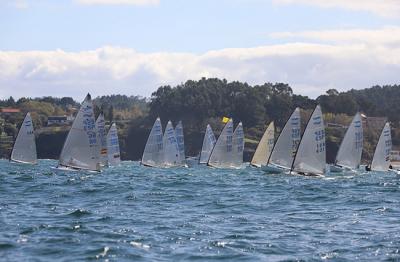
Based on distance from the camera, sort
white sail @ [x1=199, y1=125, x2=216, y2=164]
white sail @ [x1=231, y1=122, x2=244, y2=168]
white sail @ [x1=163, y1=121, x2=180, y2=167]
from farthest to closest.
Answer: white sail @ [x1=199, y1=125, x2=216, y2=164] → white sail @ [x1=231, y1=122, x2=244, y2=168] → white sail @ [x1=163, y1=121, x2=180, y2=167]

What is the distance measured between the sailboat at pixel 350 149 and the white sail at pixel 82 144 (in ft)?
93.3

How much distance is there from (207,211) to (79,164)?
1210 inches

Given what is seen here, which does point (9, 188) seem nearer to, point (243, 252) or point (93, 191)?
point (93, 191)

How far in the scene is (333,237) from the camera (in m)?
31.2

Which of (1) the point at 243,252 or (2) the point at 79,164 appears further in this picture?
(2) the point at 79,164

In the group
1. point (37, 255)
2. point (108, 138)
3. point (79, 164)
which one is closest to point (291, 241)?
point (37, 255)

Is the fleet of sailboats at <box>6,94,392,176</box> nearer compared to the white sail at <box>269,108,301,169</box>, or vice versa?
the fleet of sailboats at <box>6,94,392,176</box>

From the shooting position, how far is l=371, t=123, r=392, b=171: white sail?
95.9m

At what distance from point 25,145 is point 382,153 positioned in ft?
118

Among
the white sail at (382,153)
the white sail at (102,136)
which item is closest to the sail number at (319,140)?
the white sail at (382,153)

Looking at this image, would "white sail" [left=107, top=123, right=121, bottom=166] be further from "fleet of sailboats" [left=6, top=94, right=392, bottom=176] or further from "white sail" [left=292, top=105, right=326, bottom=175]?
"white sail" [left=292, top=105, right=326, bottom=175]

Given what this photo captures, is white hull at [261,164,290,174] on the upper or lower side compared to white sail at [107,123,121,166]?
lower

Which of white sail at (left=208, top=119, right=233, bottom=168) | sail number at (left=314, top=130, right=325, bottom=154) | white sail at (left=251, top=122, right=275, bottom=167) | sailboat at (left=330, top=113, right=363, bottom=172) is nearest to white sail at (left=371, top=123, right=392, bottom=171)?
sailboat at (left=330, top=113, right=363, bottom=172)

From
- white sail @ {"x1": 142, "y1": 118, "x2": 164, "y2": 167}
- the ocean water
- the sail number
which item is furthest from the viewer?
white sail @ {"x1": 142, "y1": 118, "x2": 164, "y2": 167}
